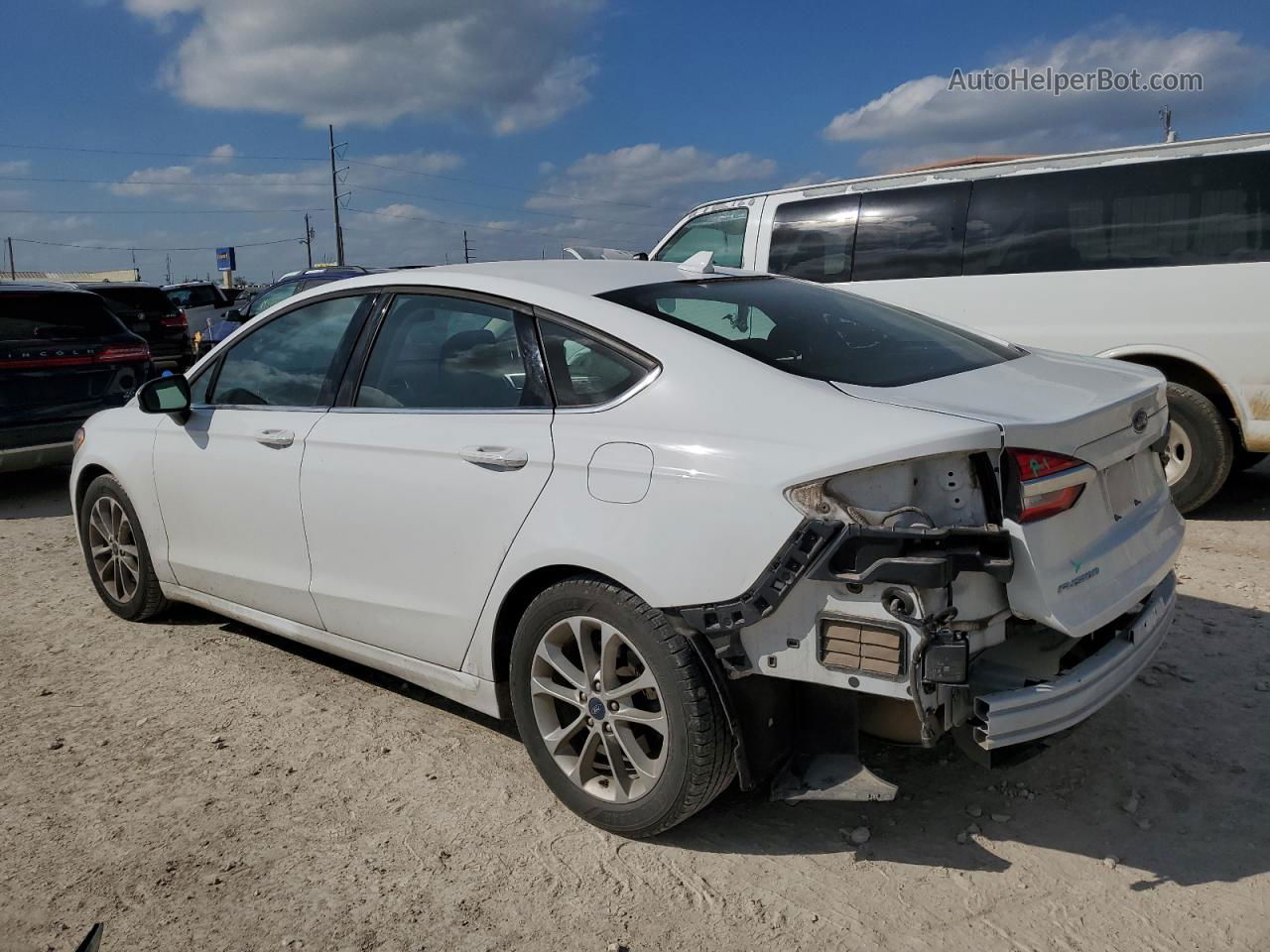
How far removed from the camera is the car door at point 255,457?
151 inches

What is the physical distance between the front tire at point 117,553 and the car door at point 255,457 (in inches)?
13.0

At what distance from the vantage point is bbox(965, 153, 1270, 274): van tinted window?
5914 mm

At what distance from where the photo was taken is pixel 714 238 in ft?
27.3

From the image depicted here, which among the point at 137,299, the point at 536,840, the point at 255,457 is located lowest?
the point at 536,840

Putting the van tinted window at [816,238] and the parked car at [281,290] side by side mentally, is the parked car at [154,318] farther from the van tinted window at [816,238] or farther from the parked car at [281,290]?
the van tinted window at [816,238]

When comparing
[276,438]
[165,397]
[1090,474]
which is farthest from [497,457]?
[165,397]

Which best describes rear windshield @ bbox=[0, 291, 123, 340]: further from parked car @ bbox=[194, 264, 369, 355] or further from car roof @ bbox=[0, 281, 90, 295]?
parked car @ bbox=[194, 264, 369, 355]

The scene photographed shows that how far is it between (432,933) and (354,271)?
1264 centimetres

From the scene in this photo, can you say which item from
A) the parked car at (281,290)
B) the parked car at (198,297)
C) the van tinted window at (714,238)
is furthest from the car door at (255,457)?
the parked car at (198,297)

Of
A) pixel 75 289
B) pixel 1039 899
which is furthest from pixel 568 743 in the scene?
pixel 75 289

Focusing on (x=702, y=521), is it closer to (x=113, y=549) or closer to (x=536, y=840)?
(x=536, y=840)

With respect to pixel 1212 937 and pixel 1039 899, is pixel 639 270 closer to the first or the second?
pixel 1039 899

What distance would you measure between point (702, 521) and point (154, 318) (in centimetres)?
1437

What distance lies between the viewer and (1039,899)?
2.64 m
